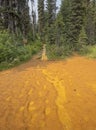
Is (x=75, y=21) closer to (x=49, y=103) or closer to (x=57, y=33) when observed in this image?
(x=57, y=33)

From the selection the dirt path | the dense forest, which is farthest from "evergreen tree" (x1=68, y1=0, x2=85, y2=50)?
the dirt path

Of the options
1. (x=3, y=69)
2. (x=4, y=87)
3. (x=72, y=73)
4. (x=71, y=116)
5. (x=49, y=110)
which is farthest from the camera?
(x=3, y=69)

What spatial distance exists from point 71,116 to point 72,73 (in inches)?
224

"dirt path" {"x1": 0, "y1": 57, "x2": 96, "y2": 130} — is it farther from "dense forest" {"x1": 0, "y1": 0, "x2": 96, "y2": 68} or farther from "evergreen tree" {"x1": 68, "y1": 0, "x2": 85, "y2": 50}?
"evergreen tree" {"x1": 68, "y1": 0, "x2": 85, "y2": 50}

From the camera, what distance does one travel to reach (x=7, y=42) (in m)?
17.7

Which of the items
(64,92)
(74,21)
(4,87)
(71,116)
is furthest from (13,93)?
(74,21)

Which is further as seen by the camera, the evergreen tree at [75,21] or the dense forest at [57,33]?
the evergreen tree at [75,21]

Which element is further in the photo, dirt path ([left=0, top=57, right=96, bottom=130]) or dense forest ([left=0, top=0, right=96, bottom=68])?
dense forest ([left=0, top=0, right=96, bottom=68])

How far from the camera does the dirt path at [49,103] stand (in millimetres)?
5914

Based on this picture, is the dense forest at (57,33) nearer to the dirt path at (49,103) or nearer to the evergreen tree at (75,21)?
the evergreen tree at (75,21)

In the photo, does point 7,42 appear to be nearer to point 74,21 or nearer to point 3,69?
point 3,69

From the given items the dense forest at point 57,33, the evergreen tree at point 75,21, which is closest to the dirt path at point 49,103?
the dense forest at point 57,33

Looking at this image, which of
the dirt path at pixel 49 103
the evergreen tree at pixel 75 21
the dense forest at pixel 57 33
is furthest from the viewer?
the evergreen tree at pixel 75 21

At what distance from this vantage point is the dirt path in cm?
591
